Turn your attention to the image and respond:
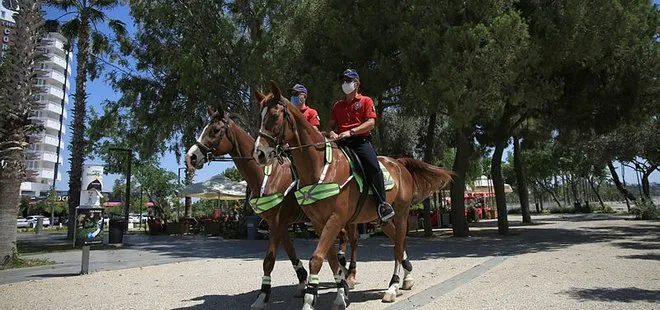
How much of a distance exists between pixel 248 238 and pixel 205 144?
51.6ft

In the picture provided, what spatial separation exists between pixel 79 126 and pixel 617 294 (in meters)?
22.6

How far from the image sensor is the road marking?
239 inches

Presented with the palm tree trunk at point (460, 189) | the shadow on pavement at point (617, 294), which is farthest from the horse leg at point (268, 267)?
the palm tree trunk at point (460, 189)

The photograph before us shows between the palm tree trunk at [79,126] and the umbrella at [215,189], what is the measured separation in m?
5.07

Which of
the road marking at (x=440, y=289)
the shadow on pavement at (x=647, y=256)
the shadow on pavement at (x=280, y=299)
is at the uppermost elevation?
the road marking at (x=440, y=289)

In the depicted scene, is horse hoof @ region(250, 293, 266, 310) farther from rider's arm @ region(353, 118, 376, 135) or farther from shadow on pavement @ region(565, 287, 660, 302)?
shadow on pavement @ region(565, 287, 660, 302)

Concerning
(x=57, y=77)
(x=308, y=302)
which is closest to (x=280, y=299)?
(x=308, y=302)

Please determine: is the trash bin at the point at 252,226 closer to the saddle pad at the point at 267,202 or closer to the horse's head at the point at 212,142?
the horse's head at the point at 212,142

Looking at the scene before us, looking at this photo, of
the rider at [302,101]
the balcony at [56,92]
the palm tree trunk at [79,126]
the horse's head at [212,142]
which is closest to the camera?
the horse's head at [212,142]

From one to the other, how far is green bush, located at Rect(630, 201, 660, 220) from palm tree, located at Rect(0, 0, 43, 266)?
3271 centimetres

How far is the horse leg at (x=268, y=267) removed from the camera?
571 cm

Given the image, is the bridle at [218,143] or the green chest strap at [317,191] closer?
the green chest strap at [317,191]

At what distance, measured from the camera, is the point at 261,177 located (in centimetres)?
665

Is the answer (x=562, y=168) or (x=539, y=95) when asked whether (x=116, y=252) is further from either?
(x=562, y=168)
